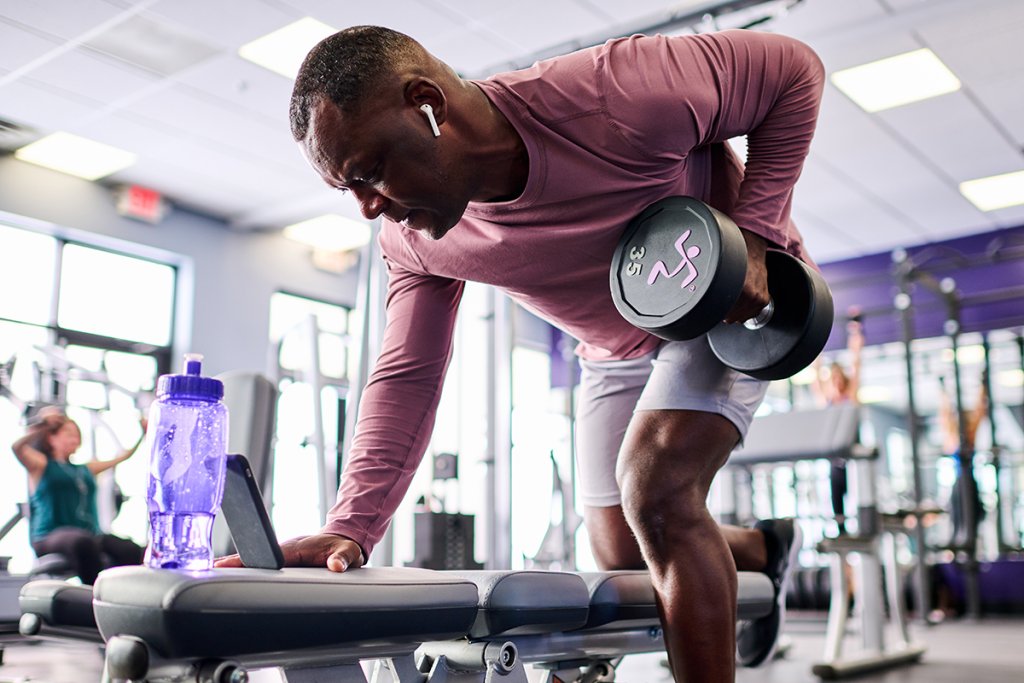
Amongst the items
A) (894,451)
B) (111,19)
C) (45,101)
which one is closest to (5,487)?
(45,101)

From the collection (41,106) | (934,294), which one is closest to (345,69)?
(41,106)

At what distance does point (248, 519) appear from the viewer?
41.6 inches

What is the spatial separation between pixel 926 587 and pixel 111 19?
17.3ft

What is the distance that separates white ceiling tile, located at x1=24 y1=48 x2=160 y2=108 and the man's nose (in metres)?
4.20

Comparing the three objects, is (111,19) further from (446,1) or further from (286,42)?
(446,1)

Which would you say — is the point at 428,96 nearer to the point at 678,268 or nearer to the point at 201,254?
the point at 678,268

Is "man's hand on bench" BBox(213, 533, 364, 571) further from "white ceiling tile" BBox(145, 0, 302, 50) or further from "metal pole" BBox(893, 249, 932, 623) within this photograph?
"metal pole" BBox(893, 249, 932, 623)

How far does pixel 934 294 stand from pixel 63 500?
5979 mm

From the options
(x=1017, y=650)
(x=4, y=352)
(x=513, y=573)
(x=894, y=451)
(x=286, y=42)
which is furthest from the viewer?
(x=894, y=451)

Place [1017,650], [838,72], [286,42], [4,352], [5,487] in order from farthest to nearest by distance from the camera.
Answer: [4,352], [5,487], [838,72], [286,42], [1017,650]

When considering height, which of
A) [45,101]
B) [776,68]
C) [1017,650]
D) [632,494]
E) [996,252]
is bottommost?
[1017,650]

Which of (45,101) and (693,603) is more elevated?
(45,101)

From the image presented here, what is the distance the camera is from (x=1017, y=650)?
4.17 metres

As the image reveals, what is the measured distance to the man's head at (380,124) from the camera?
1112mm
